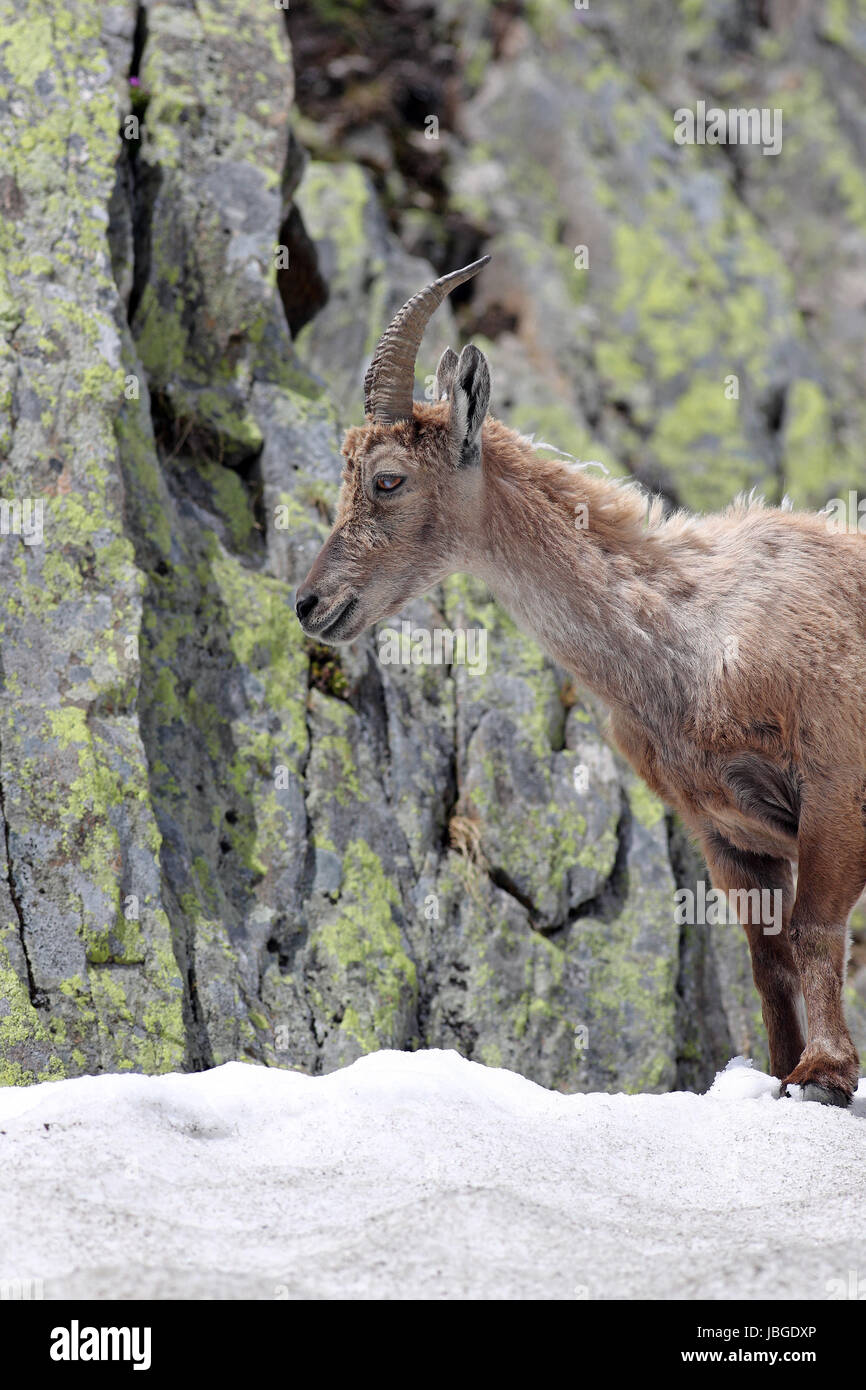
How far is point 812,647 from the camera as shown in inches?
265

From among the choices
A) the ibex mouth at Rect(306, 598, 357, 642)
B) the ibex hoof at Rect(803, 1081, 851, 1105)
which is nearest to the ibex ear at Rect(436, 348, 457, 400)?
the ibex mouth at Rect(306, 598, 357, 642)

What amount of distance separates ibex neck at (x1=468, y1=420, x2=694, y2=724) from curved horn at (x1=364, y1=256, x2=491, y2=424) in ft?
2.03

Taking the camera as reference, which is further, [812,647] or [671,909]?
[671,909]

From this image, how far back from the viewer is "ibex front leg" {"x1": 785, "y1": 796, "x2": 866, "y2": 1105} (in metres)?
6.32

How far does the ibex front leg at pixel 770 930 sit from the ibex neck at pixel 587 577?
3.86ft

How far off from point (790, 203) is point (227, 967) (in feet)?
65.5

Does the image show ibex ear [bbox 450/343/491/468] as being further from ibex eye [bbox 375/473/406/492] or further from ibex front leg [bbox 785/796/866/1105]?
ibex front leg [bbox 785/796/866/1105]

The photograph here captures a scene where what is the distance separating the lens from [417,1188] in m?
4.55

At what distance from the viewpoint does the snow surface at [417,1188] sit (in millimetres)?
3713

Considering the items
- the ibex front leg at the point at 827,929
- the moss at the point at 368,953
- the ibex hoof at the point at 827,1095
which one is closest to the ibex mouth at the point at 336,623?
the moss at the point at 368,953

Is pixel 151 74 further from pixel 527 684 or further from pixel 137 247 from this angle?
pixel 527 684

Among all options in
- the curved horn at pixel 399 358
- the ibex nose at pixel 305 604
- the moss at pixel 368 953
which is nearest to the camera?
the curved horn at pixel 399 358

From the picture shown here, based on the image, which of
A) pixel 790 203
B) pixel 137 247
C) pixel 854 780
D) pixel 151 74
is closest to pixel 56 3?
pixel 151 74

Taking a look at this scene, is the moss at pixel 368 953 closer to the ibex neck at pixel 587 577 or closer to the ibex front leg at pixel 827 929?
the ibex neck at pixel 587 577
